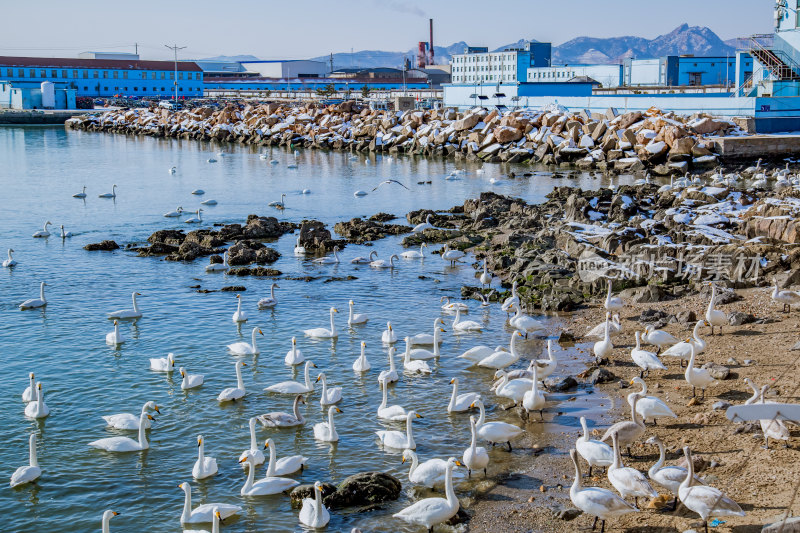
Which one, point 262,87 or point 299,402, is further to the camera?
point 262,87

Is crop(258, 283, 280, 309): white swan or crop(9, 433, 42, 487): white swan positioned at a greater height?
crop(258, 283, 280, 309): white swan

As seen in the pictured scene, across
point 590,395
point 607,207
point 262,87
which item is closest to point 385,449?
point 590,395

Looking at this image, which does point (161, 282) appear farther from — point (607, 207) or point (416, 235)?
point (607, 207)

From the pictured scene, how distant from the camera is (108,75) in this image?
126812 mm

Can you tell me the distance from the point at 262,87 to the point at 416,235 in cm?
11234

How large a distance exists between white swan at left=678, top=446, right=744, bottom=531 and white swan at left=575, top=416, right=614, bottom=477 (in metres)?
1.56

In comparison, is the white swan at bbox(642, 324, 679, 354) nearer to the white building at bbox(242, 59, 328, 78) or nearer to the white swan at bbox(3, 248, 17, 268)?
the white swan at bbox(3, 248, 17, 268)

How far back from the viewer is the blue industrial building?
4803 inches

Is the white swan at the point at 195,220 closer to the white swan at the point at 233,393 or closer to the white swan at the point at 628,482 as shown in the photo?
the white swan at the point at 233,393

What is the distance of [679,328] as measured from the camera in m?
16.3

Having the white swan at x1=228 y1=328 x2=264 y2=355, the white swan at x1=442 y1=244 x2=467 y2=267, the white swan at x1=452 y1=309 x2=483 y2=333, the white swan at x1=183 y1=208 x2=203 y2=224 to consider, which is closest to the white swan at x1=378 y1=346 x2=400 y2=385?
the white swan at x1=228 y1=328 x2=264 y2=355

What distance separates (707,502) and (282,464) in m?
5.76

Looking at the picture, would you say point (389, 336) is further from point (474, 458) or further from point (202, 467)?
point (202, 467)

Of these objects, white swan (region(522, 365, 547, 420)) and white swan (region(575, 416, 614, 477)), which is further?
white swan (region(522, 365, 547, 420))
